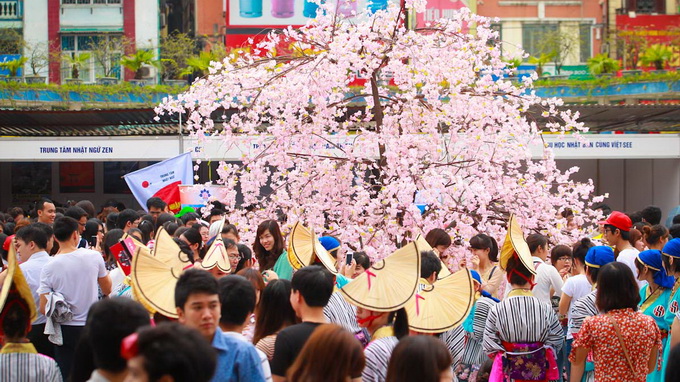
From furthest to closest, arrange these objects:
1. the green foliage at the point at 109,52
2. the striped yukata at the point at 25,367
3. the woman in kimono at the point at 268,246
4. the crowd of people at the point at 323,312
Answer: the green foliage at the point at 109,52 → the woman in kimono at the point at 268,246 → the striped yukata at the point at 25,367 → the crowd of people at the point at 323,312

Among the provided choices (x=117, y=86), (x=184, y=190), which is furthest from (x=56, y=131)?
(x=184, y=190)

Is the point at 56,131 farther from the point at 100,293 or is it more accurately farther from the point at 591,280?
the point at 591,280

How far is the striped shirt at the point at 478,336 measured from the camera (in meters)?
7.32

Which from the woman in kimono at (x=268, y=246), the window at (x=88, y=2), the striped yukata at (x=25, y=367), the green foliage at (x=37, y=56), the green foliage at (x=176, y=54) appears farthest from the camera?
the window at (x=88, y=2)

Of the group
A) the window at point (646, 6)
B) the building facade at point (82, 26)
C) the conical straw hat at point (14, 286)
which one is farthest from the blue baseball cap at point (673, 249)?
the window at point (646, 6)

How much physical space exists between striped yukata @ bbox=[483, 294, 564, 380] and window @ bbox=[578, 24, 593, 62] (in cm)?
3073

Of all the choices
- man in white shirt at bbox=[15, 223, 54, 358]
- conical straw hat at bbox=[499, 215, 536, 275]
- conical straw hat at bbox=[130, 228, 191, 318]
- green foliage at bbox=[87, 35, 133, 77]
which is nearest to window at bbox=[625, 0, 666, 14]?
green foliage at bbox=[87, 35, 133, 77]

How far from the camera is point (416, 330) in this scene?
17.5ft

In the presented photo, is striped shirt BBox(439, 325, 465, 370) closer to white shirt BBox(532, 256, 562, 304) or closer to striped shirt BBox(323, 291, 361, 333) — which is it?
striped shirt BBox(323, 291, 361, 333)

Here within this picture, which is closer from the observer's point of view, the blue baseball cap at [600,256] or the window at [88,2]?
the blue baseball cap at [600,256]

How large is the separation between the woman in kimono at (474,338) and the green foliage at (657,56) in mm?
23847

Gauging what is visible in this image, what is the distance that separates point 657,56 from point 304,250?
982 inches

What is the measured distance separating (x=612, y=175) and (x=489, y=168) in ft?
44.5

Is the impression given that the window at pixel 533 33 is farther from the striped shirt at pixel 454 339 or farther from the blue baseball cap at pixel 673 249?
the striped shirt at pixel 454 339
